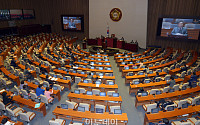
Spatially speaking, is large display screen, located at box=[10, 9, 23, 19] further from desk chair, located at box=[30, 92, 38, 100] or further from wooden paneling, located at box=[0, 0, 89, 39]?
desk chair, located at box=[30, 92, 38, 100]

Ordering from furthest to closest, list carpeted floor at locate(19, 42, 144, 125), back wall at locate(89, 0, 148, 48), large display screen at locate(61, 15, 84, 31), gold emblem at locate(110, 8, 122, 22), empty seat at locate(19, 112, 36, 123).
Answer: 1. large display screen at locate(61, 15, 84, 31)
2. gold emblem at locate(110, 8, 122, 22)
3. back wall at locate(89, 0, 148, 48)
4. carpeted floor at locate(19, 42, 144, 125)
5. empty seat at locate(19, 112, 36, 123)

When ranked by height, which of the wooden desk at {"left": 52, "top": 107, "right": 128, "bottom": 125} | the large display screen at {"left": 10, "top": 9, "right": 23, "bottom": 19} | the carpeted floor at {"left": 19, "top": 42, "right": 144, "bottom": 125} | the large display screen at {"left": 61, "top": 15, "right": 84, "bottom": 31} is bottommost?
the carpeted floor at {"left": 19, "top": 42, "right": 144, "bottom": 125}

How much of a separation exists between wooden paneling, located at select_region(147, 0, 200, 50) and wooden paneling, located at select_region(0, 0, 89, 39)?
11765mm

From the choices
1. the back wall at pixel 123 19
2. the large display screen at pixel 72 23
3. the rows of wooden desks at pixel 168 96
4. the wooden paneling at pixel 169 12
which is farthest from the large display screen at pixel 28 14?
the rows of wooden desks at pixel 168 96

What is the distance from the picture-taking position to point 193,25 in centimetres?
1925

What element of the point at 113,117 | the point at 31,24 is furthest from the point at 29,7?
the point at 113,117

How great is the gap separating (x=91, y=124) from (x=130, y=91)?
4.37 metres

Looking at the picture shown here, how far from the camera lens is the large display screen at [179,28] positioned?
63.2ft

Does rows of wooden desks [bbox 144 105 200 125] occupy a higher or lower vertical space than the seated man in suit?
lower

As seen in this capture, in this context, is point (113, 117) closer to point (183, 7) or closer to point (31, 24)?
point (183, 7)

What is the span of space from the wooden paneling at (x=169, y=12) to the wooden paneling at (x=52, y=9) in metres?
11.8

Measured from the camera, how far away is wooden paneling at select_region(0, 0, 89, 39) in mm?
27106

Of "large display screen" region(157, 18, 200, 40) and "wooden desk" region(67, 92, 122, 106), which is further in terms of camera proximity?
"large display screen" region(157, 18, 200, 40)

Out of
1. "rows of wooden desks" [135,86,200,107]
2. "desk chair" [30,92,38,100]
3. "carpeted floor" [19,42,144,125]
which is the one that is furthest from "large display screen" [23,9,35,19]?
"rows of wooden desks" [135,86,200,107]
